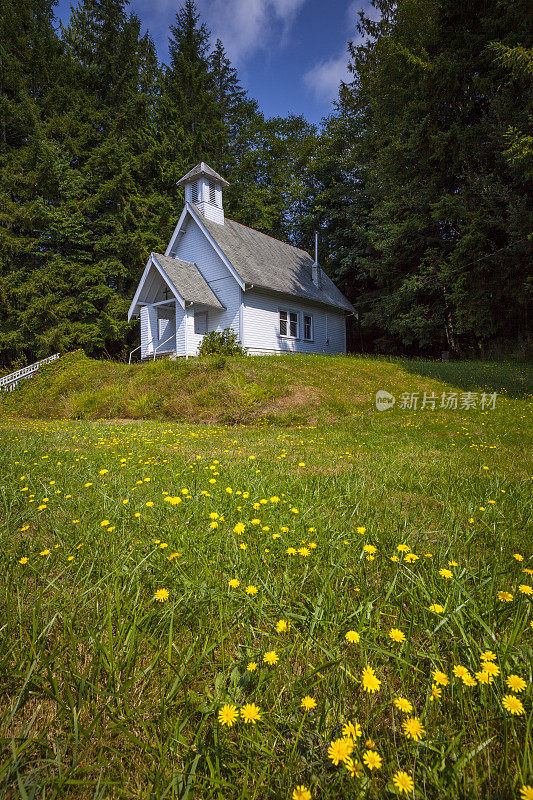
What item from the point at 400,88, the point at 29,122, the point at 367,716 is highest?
the point at 29,122

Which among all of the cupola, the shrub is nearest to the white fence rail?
the shrub

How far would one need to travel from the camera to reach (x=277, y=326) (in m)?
19.4

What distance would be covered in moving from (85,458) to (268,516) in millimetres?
2841

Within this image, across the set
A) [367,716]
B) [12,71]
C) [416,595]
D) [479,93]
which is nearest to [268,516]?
[416,595]

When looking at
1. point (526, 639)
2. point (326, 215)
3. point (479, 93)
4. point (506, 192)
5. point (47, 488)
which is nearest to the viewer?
point (526, 639)

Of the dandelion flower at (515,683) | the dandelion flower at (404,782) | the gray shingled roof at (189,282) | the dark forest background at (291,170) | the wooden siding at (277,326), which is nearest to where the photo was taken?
the dandelion flower at (404,782)

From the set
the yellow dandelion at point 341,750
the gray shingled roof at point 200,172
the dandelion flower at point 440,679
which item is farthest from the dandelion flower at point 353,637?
the gray shingled roof at point 200,172

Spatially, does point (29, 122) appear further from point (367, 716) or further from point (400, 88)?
point (367, 716)

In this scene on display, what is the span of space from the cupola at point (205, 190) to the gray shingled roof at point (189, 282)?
10.5 ft

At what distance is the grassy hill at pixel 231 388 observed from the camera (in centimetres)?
952

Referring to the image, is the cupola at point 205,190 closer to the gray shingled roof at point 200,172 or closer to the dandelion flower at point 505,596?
the gray shingled roof at point 200,172

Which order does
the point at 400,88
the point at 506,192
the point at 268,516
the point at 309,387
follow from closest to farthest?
the point at 268,516
the point at 309,387
the point at 506,192
the point at 400,88

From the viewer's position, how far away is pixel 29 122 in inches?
901

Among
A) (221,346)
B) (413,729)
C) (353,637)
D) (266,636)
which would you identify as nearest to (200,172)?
(221,346)
